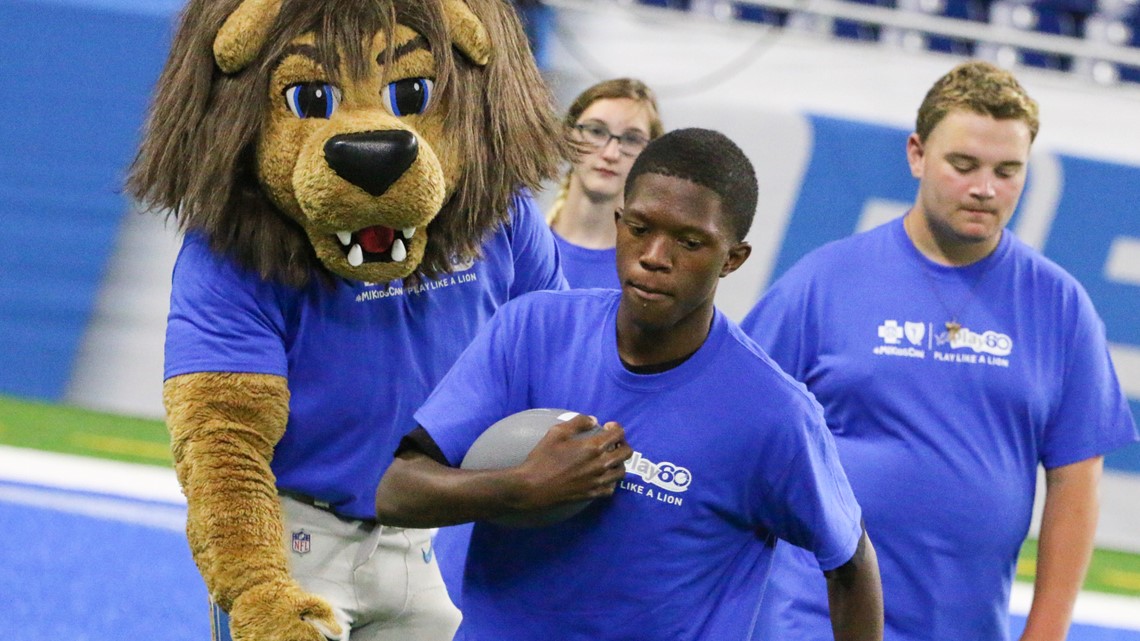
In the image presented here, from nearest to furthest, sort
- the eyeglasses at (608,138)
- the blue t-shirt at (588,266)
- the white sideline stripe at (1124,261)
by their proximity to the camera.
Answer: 1. the blue t-shirt at (588,266)
2. the eyeglasses at (608,138)
3. the white sideline stripe at (1124,261)

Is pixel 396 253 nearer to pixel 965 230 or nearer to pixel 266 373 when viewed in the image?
pixel 266 373

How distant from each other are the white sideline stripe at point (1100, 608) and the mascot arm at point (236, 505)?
4.60 metres

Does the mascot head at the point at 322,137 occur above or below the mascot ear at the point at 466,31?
below

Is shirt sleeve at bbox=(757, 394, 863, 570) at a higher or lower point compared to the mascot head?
lower

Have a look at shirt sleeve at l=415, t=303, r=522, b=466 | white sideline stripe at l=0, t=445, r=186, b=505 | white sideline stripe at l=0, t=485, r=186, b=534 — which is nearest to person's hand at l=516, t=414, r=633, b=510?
shirt sleeve at l=415, t=303, r=522, b=466

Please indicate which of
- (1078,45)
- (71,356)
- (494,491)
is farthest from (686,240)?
(1078,45)

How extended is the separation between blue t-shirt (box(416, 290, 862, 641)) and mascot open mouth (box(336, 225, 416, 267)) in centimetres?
47

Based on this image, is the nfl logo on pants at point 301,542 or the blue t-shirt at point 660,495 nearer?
the blue t-shirt at point 660,495

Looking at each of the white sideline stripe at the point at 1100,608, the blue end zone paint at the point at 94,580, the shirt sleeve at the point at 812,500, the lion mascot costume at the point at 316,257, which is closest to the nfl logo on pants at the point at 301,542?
the lion mascot costume at the point at 316,257

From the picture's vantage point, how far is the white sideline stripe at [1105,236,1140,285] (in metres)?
7.40

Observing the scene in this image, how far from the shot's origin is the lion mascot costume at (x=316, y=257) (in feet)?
9.45

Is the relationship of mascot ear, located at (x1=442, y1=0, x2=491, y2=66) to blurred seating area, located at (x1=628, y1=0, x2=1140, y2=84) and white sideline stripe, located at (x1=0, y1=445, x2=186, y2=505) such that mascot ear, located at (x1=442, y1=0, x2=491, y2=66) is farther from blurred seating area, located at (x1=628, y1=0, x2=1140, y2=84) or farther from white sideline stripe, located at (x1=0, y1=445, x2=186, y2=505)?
blurred seating area, located at (x1=628, y1=0, x2=1140, y2=84)

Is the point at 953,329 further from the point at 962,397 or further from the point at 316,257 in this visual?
the point at 316,257

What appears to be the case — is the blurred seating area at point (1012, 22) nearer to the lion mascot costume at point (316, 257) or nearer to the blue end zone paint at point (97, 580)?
the blue end zone paint at point (97, 580)
